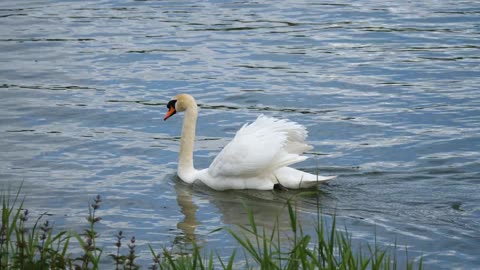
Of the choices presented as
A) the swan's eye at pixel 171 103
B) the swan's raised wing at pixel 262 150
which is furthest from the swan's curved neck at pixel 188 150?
the swan's raised wing at pixel 262 150

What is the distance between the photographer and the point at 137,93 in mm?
13680

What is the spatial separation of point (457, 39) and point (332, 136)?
4777 mm

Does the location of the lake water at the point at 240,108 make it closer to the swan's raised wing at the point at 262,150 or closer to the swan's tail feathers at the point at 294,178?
the swan's tail feathers at the point at 294,178

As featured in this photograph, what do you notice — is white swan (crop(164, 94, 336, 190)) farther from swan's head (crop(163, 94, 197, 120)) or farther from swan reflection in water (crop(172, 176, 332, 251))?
swan's head (crop(163, 94, 197, 120))

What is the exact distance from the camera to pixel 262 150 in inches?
384

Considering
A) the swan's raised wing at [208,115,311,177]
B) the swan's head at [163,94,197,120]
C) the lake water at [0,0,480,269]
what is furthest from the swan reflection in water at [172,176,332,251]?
the swan's head at [163,94,197,120]

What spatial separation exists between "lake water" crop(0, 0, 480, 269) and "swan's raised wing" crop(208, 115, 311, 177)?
0.26 meters

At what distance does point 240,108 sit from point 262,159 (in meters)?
3.18

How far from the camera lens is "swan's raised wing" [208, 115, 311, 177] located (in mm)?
9781

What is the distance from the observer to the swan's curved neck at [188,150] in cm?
1041

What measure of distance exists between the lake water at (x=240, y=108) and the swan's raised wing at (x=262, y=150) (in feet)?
0.86

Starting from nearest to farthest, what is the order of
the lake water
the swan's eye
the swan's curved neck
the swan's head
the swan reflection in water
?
the swan reflection in water → the lake water → the swan's curved neck → the swan's head → the swan's eye

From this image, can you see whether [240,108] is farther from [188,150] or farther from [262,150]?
[262,150]

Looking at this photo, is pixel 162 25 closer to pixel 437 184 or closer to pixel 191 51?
pixel 191 51
